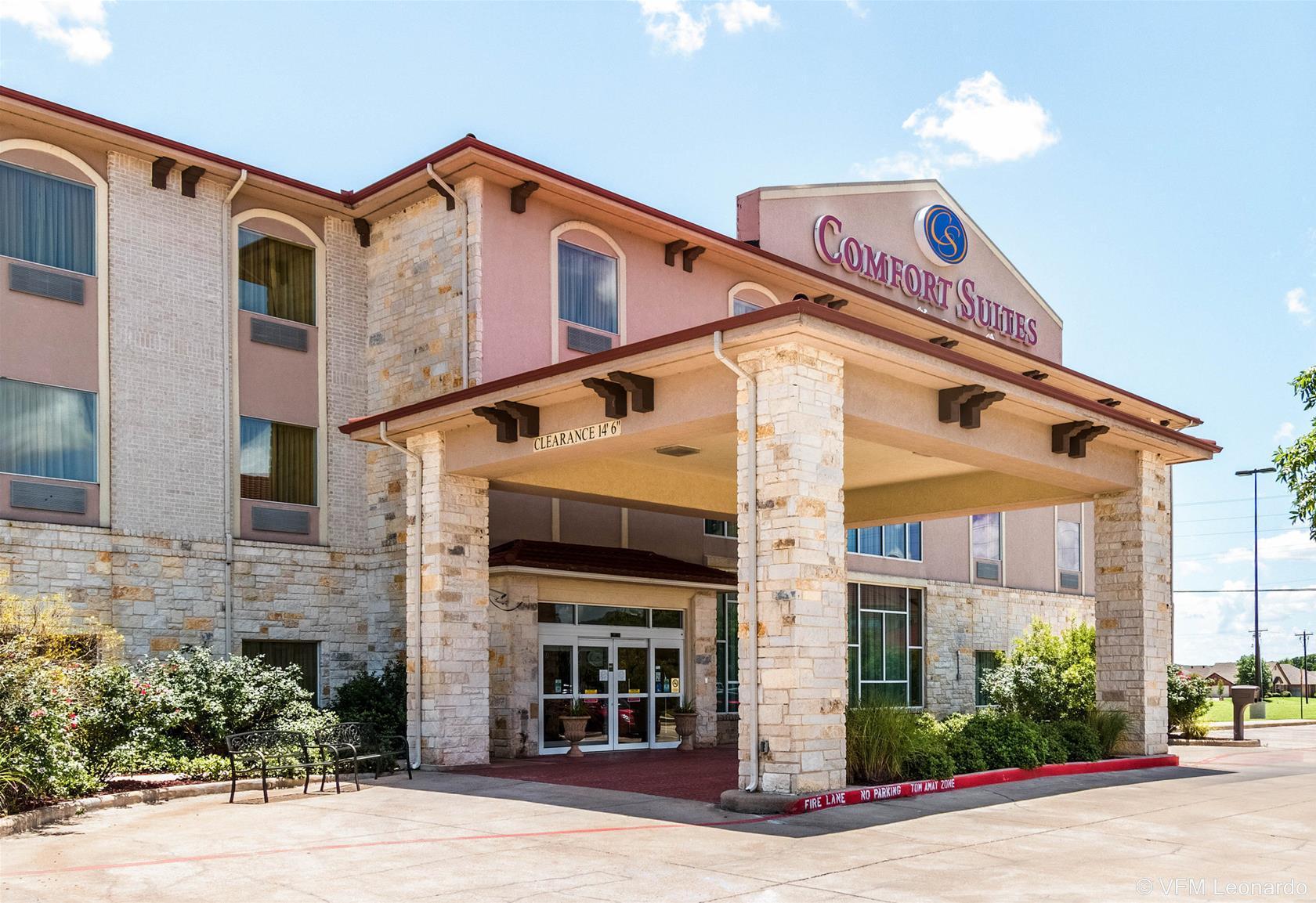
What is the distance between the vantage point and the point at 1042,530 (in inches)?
1438

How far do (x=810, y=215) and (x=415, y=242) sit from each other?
10.2 m

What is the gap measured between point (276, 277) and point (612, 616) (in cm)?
888

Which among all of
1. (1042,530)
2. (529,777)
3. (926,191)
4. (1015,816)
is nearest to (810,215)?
(926,191)

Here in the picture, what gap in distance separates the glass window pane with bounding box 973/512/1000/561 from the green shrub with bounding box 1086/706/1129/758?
1495cm

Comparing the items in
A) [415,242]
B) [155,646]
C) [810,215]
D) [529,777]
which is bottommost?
[529,777]

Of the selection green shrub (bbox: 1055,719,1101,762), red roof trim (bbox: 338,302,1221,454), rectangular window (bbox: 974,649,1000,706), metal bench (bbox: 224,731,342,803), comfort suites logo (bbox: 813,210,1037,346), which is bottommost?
rectangular window (bbox: 974,649,1000,706)

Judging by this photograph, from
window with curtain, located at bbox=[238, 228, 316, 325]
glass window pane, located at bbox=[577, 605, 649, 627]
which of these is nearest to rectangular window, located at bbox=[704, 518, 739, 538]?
glass window pane, located at bbox=[577, 605, 649, 627]

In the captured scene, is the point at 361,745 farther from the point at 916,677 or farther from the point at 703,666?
the point at 916,677

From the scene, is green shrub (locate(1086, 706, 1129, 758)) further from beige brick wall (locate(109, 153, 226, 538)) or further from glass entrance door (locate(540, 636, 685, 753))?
beige brick wall (locate(109, 153, 226, 538))

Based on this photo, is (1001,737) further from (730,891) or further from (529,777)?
Answer: (730,891)

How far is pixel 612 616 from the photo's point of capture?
880 inches

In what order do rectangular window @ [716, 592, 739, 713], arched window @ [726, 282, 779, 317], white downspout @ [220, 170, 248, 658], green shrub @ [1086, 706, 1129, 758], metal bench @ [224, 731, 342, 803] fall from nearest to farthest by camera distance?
metal bench @ [224, 731, 342, 803]
green shrub @ [1086, 706, 1129, 758]
white downspout @ [220, 170, 248, 658]
rectangular window @ [716, 592, 739, 713]
arched window @ [726, 282, 779, 317]

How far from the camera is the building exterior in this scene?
16797 millimetres

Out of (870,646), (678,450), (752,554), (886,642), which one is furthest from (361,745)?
(886,642)
